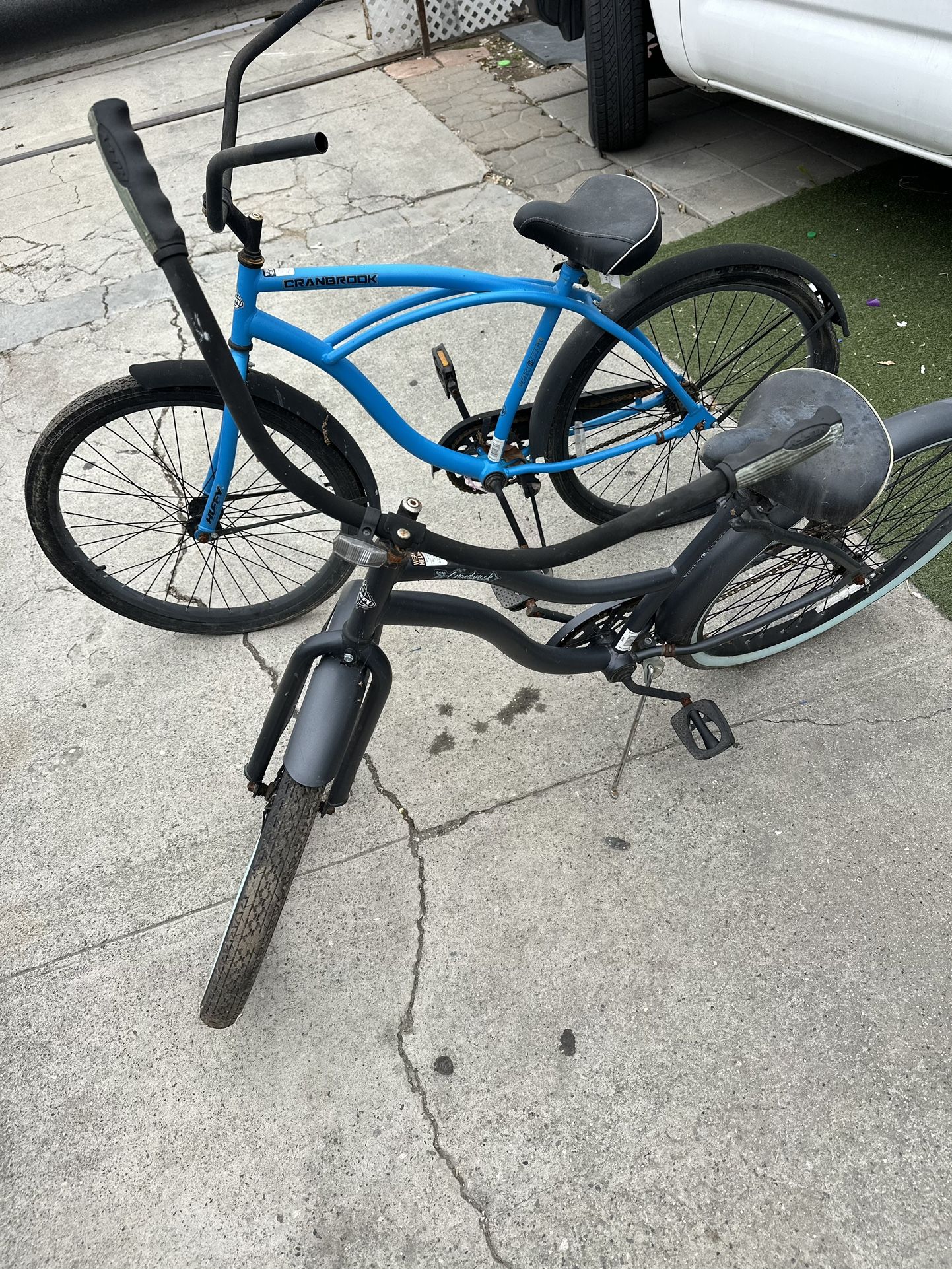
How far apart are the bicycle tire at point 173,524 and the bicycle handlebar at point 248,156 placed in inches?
19.2

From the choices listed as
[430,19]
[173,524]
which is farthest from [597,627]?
[430,19]

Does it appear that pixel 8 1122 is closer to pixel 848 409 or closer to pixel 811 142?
pixel 848 409

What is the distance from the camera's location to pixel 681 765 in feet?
7.72

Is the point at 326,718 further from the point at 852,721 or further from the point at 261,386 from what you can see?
the point at 852,721

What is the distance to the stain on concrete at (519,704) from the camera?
8.17 feet

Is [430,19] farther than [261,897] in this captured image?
Yes

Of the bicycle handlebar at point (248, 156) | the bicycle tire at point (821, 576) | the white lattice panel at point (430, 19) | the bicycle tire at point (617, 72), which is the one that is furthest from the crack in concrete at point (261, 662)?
the white lattice panel at point (430, 19)

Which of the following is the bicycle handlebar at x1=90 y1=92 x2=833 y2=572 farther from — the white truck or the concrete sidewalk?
the white truck

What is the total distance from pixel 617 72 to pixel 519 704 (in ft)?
10.8

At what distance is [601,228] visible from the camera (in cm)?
219

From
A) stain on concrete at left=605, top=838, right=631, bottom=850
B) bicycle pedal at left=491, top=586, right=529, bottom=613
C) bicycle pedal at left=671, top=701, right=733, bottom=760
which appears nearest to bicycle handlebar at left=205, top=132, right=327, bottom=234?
bicycle pedal at left=491, top=586, right=529, bottom=613

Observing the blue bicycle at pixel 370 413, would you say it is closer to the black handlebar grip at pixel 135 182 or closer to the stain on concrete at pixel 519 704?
the black handlebar grip at pixel 135 182

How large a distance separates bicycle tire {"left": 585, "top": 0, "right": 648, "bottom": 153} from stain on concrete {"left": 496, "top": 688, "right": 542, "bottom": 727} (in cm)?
323

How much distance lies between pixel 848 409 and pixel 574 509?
1214mm
